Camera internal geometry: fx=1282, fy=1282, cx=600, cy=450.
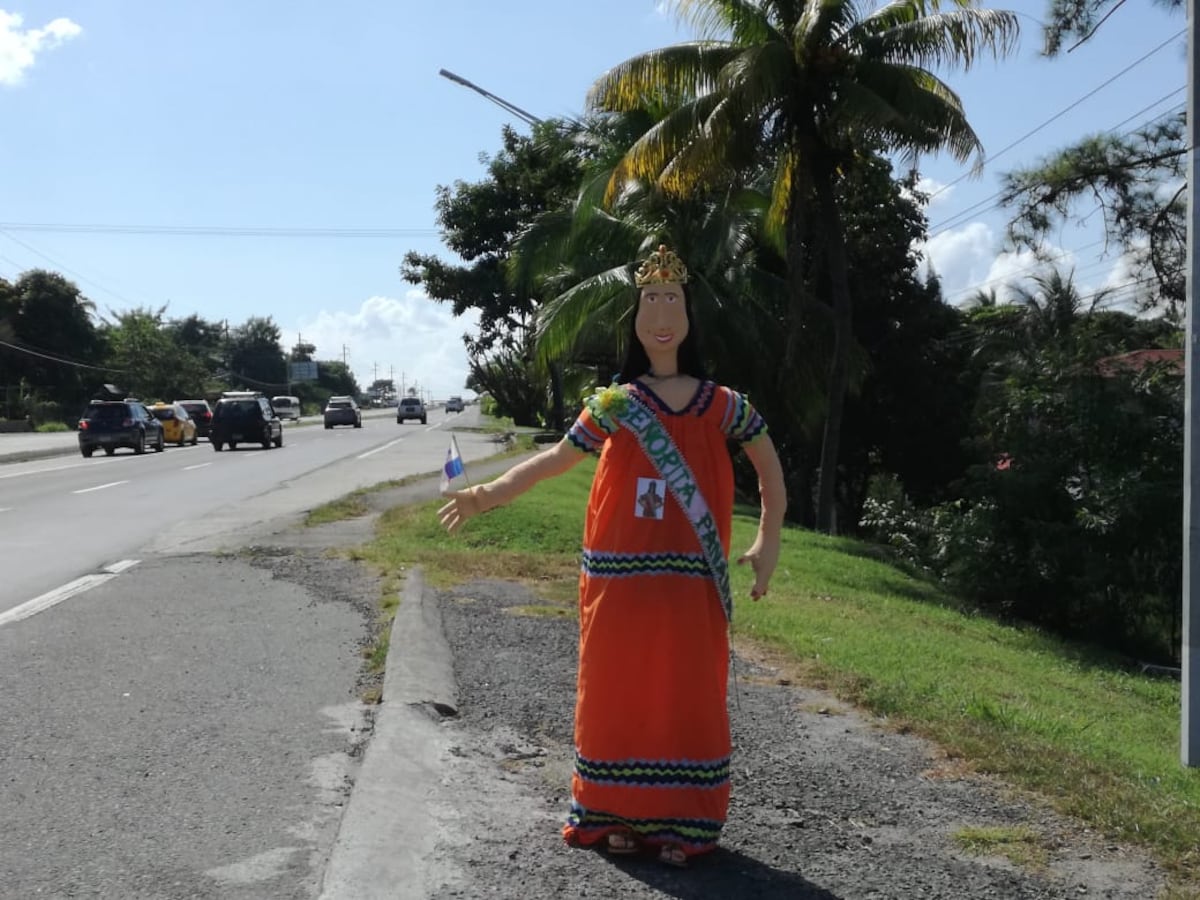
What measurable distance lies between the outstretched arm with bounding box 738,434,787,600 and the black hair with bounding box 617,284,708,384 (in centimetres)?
32

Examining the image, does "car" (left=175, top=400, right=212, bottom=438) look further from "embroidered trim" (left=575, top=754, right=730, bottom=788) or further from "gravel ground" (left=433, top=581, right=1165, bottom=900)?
"embroidered trim" (left=575, top=754, right=730, bottom=788)

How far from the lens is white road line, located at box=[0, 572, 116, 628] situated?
8664 millimetres

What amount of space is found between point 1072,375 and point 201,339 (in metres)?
115

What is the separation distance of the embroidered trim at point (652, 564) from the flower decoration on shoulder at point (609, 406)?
1.43 feet

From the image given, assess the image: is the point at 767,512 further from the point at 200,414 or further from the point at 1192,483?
the point at 200,414

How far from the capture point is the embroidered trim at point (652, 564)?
4.03 metres

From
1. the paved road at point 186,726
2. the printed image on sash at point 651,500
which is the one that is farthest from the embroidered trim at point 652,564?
the paved road at point 186,726

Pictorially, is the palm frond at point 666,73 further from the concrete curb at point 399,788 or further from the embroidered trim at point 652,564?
the embroidered trim at point 652,564

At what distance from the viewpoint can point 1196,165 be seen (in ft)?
19.6

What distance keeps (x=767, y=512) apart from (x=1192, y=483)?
286 cm

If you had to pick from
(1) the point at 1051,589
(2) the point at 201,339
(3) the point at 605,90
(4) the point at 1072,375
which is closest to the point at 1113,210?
(4) the point at 1072,375

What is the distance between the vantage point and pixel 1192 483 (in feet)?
20.0

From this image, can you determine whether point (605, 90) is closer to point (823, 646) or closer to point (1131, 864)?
point (823, 646)

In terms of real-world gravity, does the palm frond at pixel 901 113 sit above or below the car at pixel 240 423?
above
